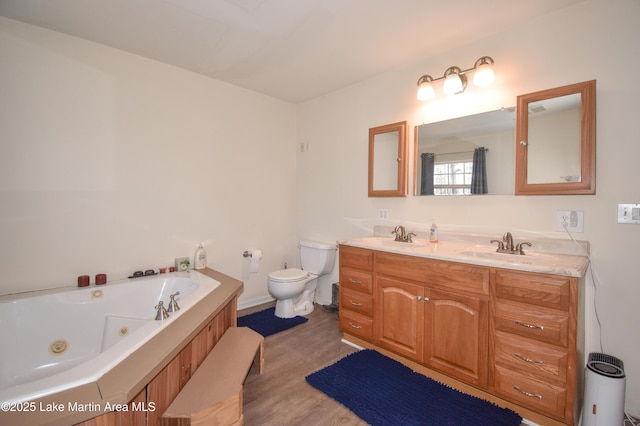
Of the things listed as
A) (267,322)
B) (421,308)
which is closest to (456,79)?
(421,308)

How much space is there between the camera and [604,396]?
4.43 ft

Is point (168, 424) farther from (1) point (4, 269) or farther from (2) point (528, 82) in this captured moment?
(2) point (528, 82)

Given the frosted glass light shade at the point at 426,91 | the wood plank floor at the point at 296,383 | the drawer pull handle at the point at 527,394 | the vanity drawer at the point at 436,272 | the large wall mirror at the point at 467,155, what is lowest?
the wood plank floor at the point at 296,383

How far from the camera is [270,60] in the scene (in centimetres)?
245

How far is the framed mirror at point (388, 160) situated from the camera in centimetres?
250

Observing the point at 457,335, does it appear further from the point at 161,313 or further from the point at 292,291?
the point at 161,313

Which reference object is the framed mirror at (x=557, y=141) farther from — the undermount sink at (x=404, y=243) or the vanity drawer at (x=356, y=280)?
the vanity drawer at (x=356, y=280)

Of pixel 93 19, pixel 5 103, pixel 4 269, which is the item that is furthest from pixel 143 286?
pixel 93 19

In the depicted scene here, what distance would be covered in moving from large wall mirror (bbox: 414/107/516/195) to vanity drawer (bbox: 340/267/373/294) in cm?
85

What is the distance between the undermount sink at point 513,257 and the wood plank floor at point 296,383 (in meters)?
1.17

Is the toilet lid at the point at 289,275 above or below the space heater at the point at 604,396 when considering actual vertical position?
above

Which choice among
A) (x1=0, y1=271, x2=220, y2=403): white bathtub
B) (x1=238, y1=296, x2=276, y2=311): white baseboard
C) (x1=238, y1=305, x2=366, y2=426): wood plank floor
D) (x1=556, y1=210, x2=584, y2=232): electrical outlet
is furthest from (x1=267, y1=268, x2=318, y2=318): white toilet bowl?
(x1=556, y1=210, x2=584, y2=232): electrical outlet

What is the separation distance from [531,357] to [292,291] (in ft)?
6.18

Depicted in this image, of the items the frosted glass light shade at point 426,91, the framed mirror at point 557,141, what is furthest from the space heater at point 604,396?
the frosted glass light shade at point 426,91
